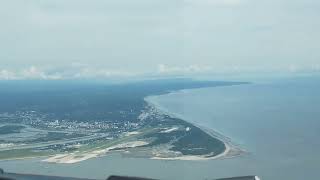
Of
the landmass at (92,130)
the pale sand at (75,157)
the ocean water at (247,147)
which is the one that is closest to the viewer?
the ocean water at (247,147)

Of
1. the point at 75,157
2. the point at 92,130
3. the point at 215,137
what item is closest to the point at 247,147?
the point at 215,137

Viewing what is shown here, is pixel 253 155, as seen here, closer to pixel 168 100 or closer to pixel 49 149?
pixel 49 149

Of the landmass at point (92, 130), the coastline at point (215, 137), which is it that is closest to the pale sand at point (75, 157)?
the landmass at point (92, 130)

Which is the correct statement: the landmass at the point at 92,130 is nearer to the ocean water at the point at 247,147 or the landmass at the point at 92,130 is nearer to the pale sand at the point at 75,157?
the pale sand at the point at 75,157

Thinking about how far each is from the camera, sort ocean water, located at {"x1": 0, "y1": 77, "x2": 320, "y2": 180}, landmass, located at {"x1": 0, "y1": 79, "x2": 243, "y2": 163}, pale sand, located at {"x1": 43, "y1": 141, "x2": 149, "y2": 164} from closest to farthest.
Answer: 1. ocean water, located at {"x1": 0, "y1": 77, "x2": 320, "y2": 180}
2. pale sand, located at {"x1": 43, "y1": 141, "x2": 149, "y2": 164}
3. landmass, located at {"x1": 0, "y1": 79, "x2": 243, "y2": 163}

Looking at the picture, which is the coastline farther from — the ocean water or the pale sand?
the pale sand

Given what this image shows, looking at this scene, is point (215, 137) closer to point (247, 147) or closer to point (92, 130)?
point (247, 147)

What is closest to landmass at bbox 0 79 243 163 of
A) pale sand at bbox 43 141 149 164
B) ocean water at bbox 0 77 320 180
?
pale sand at bbox 43 141 149 164

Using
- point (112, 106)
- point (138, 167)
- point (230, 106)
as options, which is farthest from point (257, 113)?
point (138, 167)
